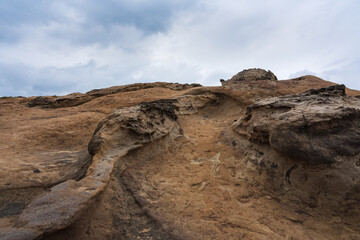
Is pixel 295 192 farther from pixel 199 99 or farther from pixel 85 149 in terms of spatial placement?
pixel 199 99

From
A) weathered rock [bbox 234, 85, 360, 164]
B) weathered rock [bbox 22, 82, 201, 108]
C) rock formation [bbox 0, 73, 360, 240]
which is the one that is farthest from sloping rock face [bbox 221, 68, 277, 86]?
weathered rock [bbox 234, 85, 360, 164]

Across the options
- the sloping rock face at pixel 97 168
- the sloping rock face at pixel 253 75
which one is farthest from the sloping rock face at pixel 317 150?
the sloping rock face at pixel 253 75

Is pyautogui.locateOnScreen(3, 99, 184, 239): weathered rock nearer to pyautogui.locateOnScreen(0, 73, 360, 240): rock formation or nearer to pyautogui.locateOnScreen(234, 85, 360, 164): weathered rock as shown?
pyautogui.locateOnScreen(0, 73, 360, 240): rock formation

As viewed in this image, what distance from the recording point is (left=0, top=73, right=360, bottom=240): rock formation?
8.77 ft

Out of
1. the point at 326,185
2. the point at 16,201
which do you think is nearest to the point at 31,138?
the point at 16,201

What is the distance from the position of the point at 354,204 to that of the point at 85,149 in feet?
18.2

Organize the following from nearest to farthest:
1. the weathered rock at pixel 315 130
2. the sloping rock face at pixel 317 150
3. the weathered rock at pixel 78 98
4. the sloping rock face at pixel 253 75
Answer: the sloping rock face at pixel 317 150 → the weathered rock at pixel 315 130 → the weathered rock at pixel 78 98 → the sloping rock face at pixel 253 75

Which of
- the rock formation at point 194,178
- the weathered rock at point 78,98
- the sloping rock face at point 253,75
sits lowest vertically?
the rock formation at point 194,178

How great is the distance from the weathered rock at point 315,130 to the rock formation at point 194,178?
16mm

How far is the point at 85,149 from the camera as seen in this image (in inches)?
208

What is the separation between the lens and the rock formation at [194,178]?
2.67m

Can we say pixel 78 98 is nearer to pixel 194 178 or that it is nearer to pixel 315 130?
pixel 194 178

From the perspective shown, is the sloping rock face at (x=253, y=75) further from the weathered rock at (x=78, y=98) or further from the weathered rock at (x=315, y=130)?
the weathered rock at (x=315, y=130)

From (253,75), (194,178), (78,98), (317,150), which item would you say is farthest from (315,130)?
(78,98)
